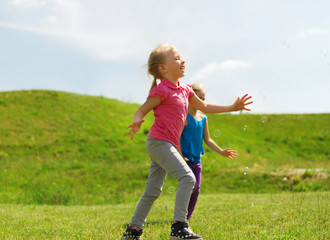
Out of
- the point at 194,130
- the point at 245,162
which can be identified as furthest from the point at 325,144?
the point at 194,130

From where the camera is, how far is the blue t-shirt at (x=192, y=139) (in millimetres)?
6070

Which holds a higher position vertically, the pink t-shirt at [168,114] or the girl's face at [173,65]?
the girl's face at [173,65]

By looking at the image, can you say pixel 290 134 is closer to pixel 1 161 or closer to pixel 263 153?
pixel 263 153

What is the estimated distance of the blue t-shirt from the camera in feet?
19.9

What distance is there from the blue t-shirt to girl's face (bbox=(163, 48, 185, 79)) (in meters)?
1.86

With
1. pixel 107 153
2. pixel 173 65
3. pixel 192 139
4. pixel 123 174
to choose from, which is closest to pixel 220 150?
pixel 192 139

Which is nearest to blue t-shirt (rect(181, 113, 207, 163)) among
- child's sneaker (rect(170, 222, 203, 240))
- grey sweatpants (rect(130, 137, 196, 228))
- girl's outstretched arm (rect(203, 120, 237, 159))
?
girl's outstretched arm (rect(203, 120, 237, 159))

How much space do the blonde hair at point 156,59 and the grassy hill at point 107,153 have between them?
513 centimetres

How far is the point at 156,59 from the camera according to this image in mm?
4391

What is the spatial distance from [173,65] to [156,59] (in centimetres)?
23

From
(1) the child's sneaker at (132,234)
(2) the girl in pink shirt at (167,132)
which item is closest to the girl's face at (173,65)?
(2) the girl in pink shirt at (167,132)

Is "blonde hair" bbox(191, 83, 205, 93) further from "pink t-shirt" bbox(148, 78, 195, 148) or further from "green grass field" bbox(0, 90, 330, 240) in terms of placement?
"pink t-shirt" bbox(148, 78, 195, 148)

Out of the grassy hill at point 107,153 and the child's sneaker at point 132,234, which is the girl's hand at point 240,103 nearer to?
the child's sneaker at point 132,234

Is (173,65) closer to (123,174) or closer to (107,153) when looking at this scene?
(123,174)
